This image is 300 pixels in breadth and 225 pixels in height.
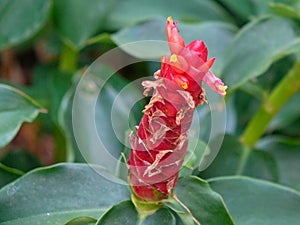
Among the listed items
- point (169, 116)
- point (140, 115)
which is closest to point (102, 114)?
point (140, 115)

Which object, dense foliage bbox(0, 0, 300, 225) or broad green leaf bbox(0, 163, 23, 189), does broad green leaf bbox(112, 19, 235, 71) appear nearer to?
dense foliage bbox(0, 0, 300, 225)

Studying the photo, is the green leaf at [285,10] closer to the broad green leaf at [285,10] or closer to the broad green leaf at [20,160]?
the broad green leaf at [285,10]

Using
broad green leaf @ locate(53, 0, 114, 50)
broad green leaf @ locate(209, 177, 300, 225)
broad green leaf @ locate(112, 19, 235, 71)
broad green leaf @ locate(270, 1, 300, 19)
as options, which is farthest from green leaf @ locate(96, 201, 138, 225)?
broad green leaf @ locate(53, 0, 114, 50)

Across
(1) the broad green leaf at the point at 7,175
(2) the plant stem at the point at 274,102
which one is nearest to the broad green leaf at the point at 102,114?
(1) the broad green leaf at the point at 7,175

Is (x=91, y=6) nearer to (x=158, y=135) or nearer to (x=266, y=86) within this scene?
(x=266, y=86)

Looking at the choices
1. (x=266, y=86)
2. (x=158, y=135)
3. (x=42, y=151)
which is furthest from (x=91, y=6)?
(x=158, y=135)

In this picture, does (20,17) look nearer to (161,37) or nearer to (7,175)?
(161,37)
